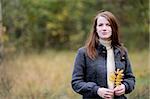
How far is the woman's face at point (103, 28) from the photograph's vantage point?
5.28 metres

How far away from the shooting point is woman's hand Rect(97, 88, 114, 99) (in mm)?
5098

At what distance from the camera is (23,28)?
63.1 ft

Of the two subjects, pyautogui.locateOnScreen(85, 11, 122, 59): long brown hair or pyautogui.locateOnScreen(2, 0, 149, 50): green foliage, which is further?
pyautogui.locateOnScreen(2, 0, 149, 50): green foliage

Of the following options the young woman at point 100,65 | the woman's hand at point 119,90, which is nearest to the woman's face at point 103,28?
the young woman at point 100,65

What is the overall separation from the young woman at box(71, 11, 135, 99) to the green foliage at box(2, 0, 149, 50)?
15.4 m

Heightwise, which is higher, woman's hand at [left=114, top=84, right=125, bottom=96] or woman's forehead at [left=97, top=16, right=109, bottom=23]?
woman's forehead at [left=97, top=16, right=109, bottom=23]

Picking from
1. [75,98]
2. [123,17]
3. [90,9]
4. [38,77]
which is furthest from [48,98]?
[90,9]

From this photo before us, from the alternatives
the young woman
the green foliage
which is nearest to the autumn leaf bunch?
the young woman

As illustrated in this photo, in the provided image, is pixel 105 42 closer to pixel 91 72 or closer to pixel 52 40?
pixel 91 72

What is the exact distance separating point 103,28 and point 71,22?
→ 20572 millimetres

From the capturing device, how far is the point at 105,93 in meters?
5.11

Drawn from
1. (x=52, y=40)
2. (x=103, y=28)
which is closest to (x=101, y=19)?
(x=103, y=28)

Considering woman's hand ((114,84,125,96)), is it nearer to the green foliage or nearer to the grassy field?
the grassy field

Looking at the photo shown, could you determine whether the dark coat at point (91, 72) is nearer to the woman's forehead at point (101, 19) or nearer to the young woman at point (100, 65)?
the young woman at point (100, 65)
